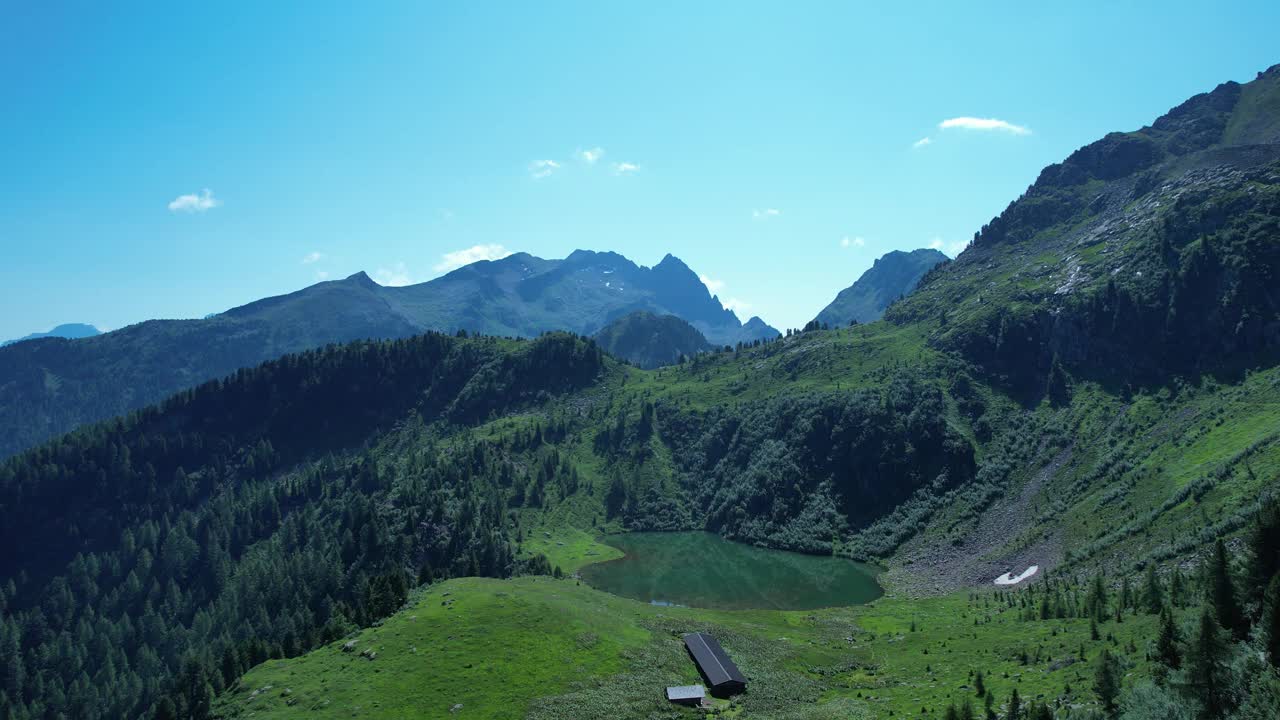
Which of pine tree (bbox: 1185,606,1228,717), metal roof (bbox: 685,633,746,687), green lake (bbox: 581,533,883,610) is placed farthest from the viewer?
green lake (bbox: 581,533,883,610)

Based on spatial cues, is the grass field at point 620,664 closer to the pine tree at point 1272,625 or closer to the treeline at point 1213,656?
the treeline at point 1213,656

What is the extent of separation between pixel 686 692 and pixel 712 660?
1048 centimetres

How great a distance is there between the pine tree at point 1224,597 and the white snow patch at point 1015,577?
262 feet

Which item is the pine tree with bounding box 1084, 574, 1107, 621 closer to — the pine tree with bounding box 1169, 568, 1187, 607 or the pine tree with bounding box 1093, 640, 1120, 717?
the pine tree with bounding box 1169, 568, 1187, 607

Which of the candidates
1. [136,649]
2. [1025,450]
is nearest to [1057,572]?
[1025,450]

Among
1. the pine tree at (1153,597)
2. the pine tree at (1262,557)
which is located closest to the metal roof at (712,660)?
the pine tree at (1153,597)

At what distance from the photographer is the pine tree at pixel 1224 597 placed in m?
55.0

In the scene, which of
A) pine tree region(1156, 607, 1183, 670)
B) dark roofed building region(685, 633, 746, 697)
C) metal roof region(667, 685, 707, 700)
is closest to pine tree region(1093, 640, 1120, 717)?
pine tree region(1156, 607, 1183, 670)

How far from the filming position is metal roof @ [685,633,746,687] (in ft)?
252

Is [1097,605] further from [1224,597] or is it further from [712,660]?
[712,660]

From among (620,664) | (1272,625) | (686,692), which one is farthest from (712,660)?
(1272,625)

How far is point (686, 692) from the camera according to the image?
72500 millimetres

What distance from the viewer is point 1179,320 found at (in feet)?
637

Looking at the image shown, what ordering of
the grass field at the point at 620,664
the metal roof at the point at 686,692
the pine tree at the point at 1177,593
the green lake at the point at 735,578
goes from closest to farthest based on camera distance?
the grass field at the point at 620,664, the metal roof at the point at 686,692, the pine tree at the point at 1177,593, the green lake at the point at 735,578
